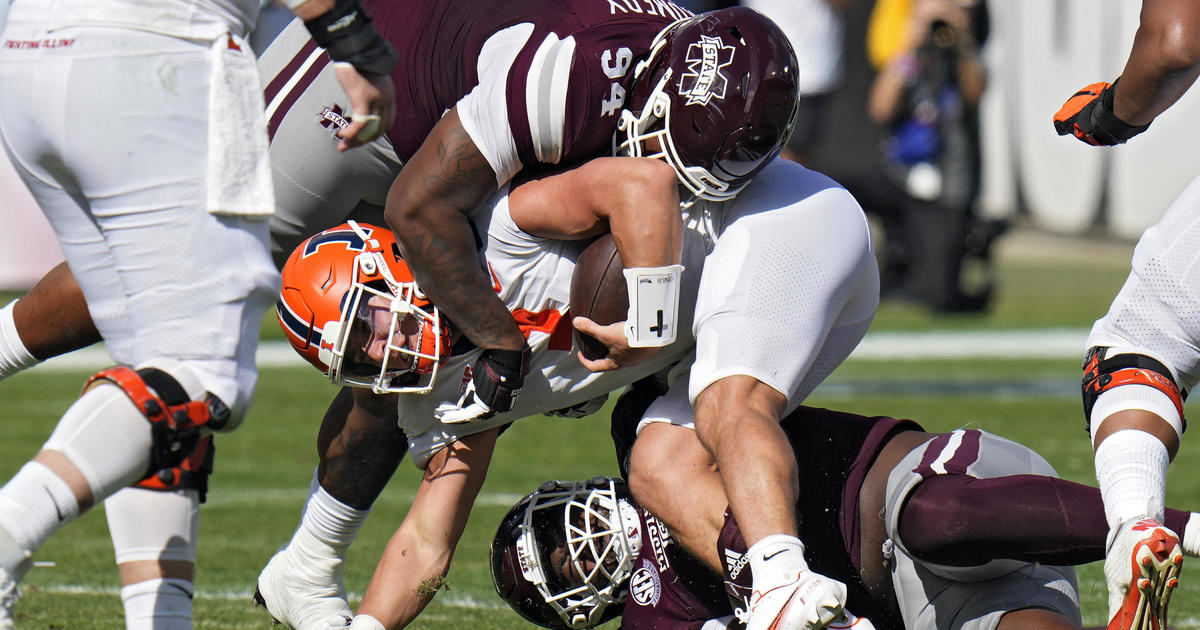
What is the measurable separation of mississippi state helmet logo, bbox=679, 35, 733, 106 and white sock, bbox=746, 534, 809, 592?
104 cm

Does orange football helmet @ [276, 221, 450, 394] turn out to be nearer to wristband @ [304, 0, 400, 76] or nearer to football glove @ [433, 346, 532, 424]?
football glove @ [433, 346, 532, 424]

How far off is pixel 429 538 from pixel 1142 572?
5.46 ft

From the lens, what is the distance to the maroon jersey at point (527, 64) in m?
3.41

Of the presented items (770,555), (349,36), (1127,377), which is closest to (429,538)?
(770,555)

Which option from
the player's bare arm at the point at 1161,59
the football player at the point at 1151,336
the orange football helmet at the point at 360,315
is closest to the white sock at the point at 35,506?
the orange football helmet at the point at 360,315

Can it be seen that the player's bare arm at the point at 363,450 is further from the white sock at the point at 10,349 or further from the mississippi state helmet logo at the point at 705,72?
the mississippi state helmet logo at the point at 705,72

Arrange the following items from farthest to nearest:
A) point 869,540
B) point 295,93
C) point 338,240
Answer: point 295,93 < point 338,240 < point 869,540

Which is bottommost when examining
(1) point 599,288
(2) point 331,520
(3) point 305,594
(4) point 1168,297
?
(3) point 305,594

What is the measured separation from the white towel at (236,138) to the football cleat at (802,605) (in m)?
1.15

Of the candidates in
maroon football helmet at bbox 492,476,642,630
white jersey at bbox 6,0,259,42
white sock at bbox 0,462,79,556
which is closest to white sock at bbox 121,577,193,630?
white sock at bbox 0,462,79,556

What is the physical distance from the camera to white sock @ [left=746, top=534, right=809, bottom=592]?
2.86m

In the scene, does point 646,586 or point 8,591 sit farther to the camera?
point 646,586

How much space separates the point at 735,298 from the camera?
11.1 ft

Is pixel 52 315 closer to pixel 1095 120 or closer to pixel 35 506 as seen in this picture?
pixel 35 506
